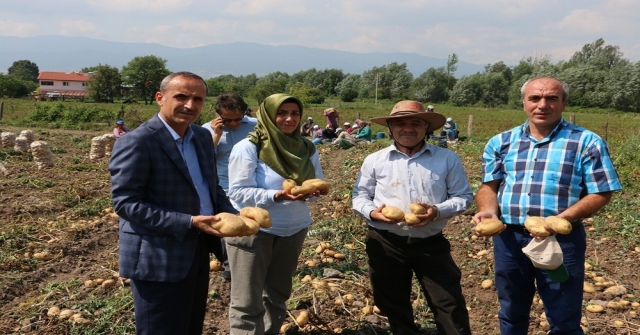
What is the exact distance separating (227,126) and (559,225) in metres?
Result: 2.49

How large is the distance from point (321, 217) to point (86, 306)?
3348 mm

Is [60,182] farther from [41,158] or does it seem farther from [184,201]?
[184,201]

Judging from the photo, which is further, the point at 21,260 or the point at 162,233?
the point at 21,260

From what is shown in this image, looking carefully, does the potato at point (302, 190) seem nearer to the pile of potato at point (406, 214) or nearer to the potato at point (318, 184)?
the potato at point (318, 184)

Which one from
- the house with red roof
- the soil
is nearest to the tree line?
the house with red roof

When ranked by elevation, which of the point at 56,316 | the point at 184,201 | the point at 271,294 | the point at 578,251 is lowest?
the point at 56,316

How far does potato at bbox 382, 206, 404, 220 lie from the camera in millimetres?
2574

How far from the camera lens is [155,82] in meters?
49.2

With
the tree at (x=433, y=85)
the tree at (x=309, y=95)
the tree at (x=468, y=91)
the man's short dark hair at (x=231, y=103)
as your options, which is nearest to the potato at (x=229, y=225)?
the man's short dark hair at (x=231, y=103)

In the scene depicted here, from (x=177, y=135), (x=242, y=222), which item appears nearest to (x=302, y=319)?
(x=242, y=222)

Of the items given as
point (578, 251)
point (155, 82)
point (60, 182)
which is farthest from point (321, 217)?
point (155, 82)

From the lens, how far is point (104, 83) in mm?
47469

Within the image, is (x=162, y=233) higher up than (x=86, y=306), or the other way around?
(x=162, y=233)

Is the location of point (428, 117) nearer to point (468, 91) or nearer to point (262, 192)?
point (262, 192)
